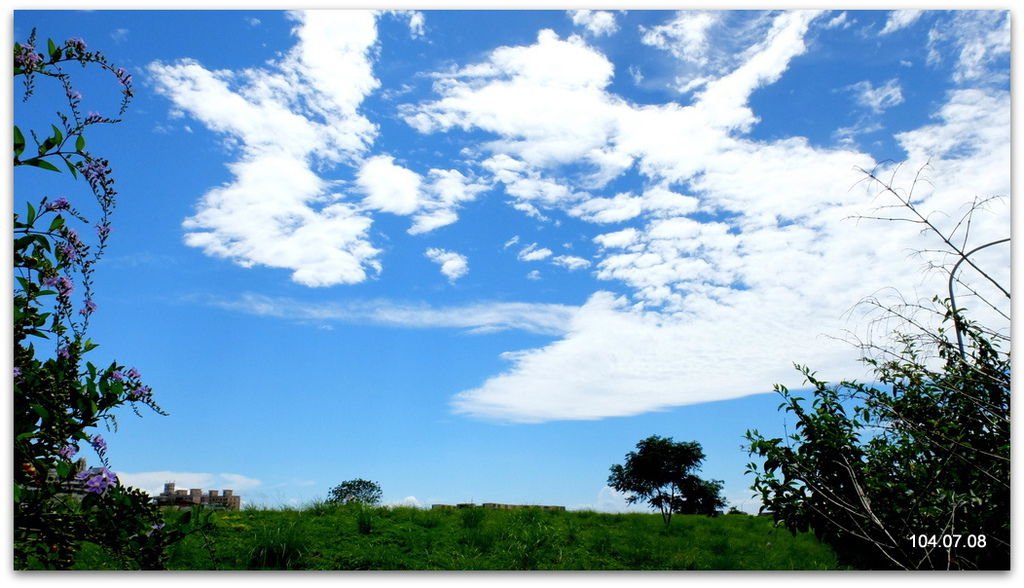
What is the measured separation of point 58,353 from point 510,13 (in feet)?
11.3

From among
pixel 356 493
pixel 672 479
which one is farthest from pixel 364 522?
pixel 672 479

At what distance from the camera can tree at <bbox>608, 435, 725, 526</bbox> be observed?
7898 millimetres

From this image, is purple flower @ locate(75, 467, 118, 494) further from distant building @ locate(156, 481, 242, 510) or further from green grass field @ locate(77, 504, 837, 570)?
green grass field @ locate(77, 504, 837, 570)

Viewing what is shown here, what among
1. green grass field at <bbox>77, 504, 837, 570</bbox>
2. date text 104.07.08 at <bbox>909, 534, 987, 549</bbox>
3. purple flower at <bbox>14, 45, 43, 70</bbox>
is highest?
purple flower at <bbox>14, 45, 43, 70</bbox>

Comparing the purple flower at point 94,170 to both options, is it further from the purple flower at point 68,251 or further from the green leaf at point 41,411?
the green leaf at point 41,411

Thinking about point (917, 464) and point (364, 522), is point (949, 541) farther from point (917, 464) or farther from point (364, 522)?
point (364, 522)

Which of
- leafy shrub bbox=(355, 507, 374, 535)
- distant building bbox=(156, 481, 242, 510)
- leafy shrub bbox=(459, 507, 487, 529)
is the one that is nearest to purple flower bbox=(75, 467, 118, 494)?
distant building bbox=(156, 481, 242, 510)

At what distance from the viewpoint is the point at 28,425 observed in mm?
2885

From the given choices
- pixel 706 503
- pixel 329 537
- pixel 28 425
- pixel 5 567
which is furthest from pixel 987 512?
pixel 5 567

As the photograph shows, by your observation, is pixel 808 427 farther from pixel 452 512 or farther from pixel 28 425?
pixel 28 425

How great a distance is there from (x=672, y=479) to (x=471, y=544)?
279 cm

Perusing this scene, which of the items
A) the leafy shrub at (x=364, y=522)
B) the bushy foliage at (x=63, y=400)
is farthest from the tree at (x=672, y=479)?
the bushy foliage at (x=63, y=400)

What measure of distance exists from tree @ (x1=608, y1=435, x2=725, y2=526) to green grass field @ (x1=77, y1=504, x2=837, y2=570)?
0.53m

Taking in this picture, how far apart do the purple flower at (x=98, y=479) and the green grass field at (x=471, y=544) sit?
257cm
